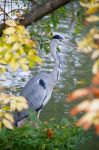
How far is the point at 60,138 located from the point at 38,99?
129 centimetres

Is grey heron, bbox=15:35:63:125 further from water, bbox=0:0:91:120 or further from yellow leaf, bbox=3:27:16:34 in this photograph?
yellow leaf, bbox=3:27:16:34

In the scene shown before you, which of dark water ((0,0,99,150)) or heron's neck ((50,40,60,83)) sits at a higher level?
heron's neck ((50,40,60,83))

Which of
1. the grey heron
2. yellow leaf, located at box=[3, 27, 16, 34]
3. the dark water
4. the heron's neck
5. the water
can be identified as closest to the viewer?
yellow leaf, located at box=[3, 27, 16, 34]

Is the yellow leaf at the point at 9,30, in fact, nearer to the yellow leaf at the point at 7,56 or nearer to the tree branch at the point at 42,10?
the yellow leaf at the point at 7,56

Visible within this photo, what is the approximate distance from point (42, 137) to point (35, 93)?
1365 millimetres

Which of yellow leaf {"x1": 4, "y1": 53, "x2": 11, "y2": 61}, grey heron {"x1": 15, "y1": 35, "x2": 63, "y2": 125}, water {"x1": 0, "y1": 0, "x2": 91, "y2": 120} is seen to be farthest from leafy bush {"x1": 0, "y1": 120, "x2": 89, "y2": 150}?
water {"x1": 0, "y1": 0, "x2": 91, "y2": 120}

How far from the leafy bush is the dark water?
4.01ft

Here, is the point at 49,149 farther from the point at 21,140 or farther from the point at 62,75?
the point at 62,75

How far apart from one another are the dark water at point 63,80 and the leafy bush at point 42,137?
1.22 metres

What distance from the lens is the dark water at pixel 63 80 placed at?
6559mm

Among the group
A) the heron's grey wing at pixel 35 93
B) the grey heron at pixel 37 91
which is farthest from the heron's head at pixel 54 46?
the heron's grey wing at pixel 35 93

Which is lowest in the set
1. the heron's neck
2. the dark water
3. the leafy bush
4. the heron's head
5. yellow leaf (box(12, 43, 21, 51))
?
the dark water

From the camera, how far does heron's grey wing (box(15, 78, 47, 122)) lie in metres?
5.16

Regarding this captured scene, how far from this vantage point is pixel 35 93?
17.1 feet
